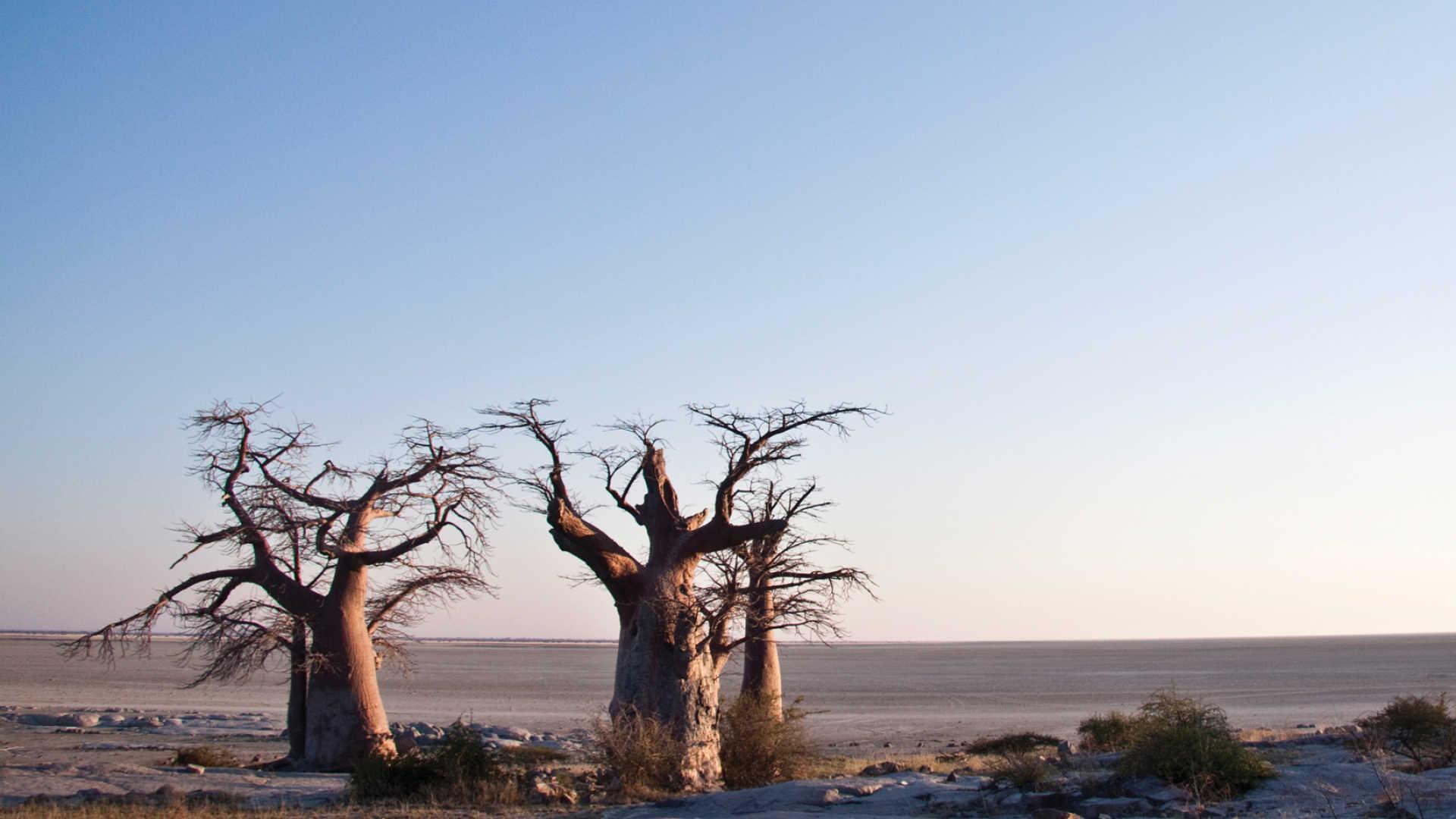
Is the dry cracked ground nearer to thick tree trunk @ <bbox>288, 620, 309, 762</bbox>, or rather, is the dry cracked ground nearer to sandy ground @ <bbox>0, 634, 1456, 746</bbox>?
thick tree trunk @ <bbox>288, 620, 309, 762</bbox>

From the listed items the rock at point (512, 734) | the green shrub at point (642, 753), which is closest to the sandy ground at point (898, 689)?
the rock at point (512, 734)

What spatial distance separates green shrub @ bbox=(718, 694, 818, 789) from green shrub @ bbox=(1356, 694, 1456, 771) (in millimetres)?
7423

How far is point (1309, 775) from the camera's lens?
12141 millimetres

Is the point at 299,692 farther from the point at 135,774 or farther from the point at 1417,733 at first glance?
the point at 1417,733

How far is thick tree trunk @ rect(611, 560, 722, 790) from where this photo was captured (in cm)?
1410

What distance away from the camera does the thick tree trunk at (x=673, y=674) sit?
1410 centimetres

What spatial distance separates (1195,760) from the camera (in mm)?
11727

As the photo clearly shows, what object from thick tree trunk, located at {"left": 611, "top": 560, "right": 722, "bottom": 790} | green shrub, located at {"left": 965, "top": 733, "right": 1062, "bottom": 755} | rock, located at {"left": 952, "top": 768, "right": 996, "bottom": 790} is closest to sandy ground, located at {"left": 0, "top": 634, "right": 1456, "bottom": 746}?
green shrub, located at {"left": 965, "top": 733, "right": 1062, "bottom": 755}

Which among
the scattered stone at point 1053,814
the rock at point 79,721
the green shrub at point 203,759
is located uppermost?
the scattered stone at point 1053,814

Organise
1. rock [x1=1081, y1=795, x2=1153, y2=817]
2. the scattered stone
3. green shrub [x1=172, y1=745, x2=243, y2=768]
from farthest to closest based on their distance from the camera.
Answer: green shrub [x1=172, y1=745, x2=243, y2=768] < rock [x1=1081, y1=795, x2=1153, y2=817] < the scattered stone

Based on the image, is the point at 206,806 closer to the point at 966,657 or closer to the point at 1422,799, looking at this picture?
the point at 1422,799

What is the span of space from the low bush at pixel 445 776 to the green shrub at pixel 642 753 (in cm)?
115

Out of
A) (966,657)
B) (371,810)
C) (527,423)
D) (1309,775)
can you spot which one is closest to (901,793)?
(1309,775)

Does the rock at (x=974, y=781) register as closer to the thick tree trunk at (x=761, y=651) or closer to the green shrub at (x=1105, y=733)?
the thick tree trunk at (x=761, y=651)
